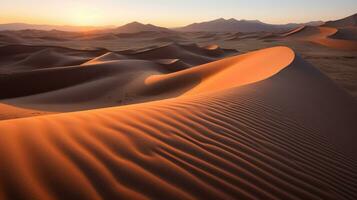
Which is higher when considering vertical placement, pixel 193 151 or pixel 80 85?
pixel 193 151

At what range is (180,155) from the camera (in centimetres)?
223

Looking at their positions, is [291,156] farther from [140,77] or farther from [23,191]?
[140,77]

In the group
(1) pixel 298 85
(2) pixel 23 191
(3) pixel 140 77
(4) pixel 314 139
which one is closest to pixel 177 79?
(3) pixel 140 77

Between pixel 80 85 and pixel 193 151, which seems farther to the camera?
pixel 80 85

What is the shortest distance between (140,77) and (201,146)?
8823mm

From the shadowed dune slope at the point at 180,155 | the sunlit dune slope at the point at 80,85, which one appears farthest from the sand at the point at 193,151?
the sunlit dune slope at the point at 80,85

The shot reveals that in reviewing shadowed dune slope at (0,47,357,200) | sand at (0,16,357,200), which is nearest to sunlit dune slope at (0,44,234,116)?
sand at (0,16,357,200)

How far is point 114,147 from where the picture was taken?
2248mm

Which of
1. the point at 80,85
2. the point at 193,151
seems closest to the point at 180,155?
the point at 193,151

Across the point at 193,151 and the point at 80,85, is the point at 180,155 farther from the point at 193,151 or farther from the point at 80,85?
the point at 80,85

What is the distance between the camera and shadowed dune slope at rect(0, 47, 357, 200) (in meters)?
1.82

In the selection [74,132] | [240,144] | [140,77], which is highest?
[74,132]

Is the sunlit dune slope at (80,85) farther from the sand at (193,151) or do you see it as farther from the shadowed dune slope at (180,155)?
the shadowed dune slope at (180,155)

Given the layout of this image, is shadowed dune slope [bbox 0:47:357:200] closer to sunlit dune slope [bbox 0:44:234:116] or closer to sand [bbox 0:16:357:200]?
sand [bbox 0:16:357:200]
